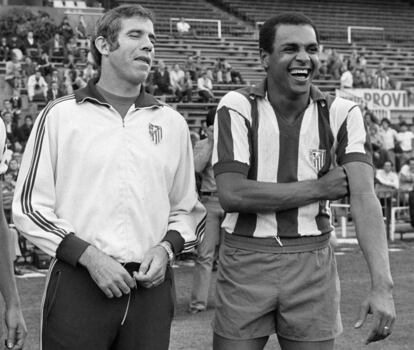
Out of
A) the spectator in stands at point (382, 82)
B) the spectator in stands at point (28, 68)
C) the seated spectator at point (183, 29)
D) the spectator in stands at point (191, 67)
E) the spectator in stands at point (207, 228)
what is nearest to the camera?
the spectator in stands at point (207, 228)

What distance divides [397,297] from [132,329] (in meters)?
6.38

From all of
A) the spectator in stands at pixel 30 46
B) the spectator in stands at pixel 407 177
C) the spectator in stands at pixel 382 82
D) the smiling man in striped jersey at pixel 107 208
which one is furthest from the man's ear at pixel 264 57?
the spectator in stands at pixel 382 82

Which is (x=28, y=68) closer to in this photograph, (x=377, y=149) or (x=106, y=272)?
(x=377, y=149)

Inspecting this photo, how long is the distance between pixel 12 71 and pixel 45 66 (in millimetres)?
962

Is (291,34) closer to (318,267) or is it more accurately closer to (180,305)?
(318,267)

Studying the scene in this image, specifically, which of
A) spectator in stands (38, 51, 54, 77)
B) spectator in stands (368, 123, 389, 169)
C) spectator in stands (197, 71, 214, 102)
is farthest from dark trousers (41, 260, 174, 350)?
spectator in stands (197, 71, 214, 102)

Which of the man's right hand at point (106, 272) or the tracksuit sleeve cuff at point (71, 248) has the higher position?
the tracksuit sleeve cuff at point (71, 248)

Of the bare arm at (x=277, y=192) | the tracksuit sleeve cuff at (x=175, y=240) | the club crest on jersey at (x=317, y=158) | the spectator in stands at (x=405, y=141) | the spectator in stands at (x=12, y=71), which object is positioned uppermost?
the club crest on jersey at (x=317, y=158)

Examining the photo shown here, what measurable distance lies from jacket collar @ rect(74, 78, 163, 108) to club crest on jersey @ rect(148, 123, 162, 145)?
9cm

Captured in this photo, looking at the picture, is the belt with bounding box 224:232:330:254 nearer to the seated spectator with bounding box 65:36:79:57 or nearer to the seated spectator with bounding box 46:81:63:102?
the seated spectator with bounding box 46:81:63:102

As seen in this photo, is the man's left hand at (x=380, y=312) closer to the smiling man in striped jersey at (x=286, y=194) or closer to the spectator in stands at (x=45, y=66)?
the smiling man in striped jersey at (x=286, y=194)

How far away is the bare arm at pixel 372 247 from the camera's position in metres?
3.52

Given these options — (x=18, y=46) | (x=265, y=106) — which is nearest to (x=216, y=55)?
(x=18, y=46)

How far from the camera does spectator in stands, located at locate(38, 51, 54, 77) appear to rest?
25.1 metres
